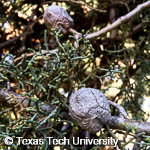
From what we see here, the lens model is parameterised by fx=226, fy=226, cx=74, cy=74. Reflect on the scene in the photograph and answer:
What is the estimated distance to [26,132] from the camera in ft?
2.48

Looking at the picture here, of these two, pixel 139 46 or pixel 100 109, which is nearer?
pixel 100 109

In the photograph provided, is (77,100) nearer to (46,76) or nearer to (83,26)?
(46,76)

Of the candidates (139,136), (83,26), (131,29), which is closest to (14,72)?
(139,136)

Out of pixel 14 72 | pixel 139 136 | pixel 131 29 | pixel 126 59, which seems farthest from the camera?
pixel 131 29

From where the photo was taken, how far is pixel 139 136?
0.66 m

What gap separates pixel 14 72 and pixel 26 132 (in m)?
0.21

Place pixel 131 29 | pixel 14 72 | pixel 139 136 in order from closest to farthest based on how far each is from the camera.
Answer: pixel 139 136
pixel 14 72
pixel 131 29

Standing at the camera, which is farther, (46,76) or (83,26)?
(83,26)

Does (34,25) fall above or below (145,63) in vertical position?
above

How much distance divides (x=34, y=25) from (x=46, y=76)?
1.92ft

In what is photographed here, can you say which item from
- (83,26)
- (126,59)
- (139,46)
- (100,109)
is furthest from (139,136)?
(83,26)

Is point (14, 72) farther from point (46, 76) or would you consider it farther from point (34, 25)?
point (34, 25)

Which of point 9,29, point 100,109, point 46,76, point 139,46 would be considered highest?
point 9,29

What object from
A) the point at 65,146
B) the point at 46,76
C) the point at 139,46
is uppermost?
the point at 139,46
